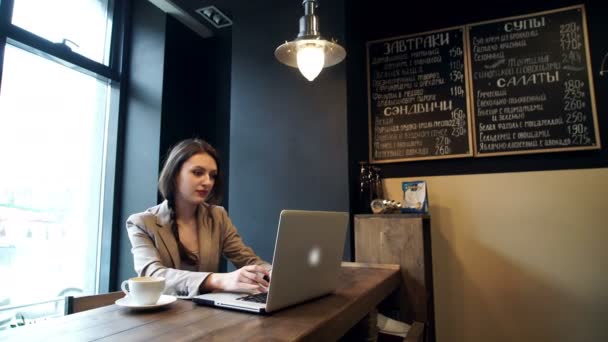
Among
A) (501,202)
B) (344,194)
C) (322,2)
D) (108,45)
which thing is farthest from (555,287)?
(108,45)

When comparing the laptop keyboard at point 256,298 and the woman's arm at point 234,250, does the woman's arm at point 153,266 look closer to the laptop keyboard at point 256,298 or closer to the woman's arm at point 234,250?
the laptop keyboard at point 256,298

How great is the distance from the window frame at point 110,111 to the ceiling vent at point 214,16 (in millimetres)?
643

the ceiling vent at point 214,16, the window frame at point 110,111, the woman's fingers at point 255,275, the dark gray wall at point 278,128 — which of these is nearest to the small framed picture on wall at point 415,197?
the dark gray wall at point 278,128

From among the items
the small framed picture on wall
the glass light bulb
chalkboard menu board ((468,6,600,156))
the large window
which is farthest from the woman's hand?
the large window

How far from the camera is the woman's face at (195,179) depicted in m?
1.52

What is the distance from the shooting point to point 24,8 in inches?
87.3

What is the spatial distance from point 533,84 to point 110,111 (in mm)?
2824

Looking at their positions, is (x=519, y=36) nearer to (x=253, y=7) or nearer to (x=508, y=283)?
(x=508, y=283)

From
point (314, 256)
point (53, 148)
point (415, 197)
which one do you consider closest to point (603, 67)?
point (415, 197)

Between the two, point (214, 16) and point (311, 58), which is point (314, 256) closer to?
point (311, 58)

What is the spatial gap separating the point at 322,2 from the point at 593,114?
158 centimetres

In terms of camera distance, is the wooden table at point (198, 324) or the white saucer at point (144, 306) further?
the white saucer at point (144, 306)

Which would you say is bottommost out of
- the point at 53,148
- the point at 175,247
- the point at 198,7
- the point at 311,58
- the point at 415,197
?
the point at 175,247

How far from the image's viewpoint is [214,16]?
2.78 m
